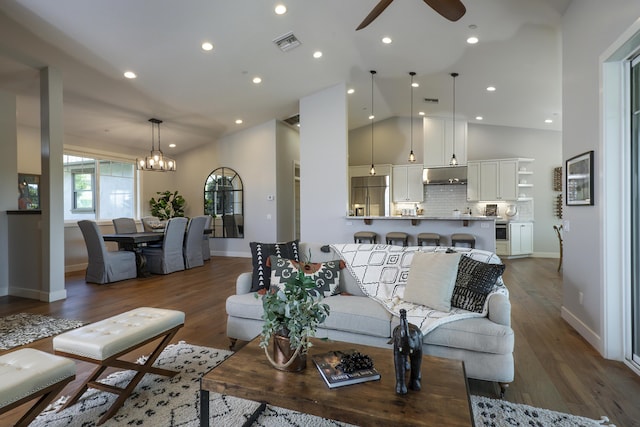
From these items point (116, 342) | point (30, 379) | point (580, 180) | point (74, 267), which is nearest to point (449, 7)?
point (580, 180)

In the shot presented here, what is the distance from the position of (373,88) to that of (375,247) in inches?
181

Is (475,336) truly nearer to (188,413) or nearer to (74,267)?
(188,413)

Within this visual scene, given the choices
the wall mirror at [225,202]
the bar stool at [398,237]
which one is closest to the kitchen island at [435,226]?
the bar stool at [398,237]

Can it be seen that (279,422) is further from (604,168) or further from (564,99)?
(564,99)

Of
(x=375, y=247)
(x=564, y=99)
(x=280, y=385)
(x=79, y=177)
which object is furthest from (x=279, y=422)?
(x=79, y=177)

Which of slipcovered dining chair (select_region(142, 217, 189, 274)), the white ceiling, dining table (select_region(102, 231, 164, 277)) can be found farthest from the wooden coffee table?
slipcovered dining chair (select_region(142, 217, 189, 274))

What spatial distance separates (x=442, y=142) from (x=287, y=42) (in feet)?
16.5

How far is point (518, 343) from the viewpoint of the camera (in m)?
2.95

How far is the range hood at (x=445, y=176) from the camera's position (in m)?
7.96

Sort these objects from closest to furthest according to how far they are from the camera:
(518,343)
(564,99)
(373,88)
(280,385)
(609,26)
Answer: (280,385), (609,26), (518,343), (564,99), (373,88)

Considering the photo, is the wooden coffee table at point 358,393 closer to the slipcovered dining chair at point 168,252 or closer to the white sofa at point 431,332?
the white sofa at point 431,332

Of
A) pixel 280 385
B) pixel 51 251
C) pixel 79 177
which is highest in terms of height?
pixel 79 177

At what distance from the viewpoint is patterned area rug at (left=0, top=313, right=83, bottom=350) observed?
299 centimetres

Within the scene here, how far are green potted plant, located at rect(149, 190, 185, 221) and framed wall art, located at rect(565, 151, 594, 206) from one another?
7.96 meters
